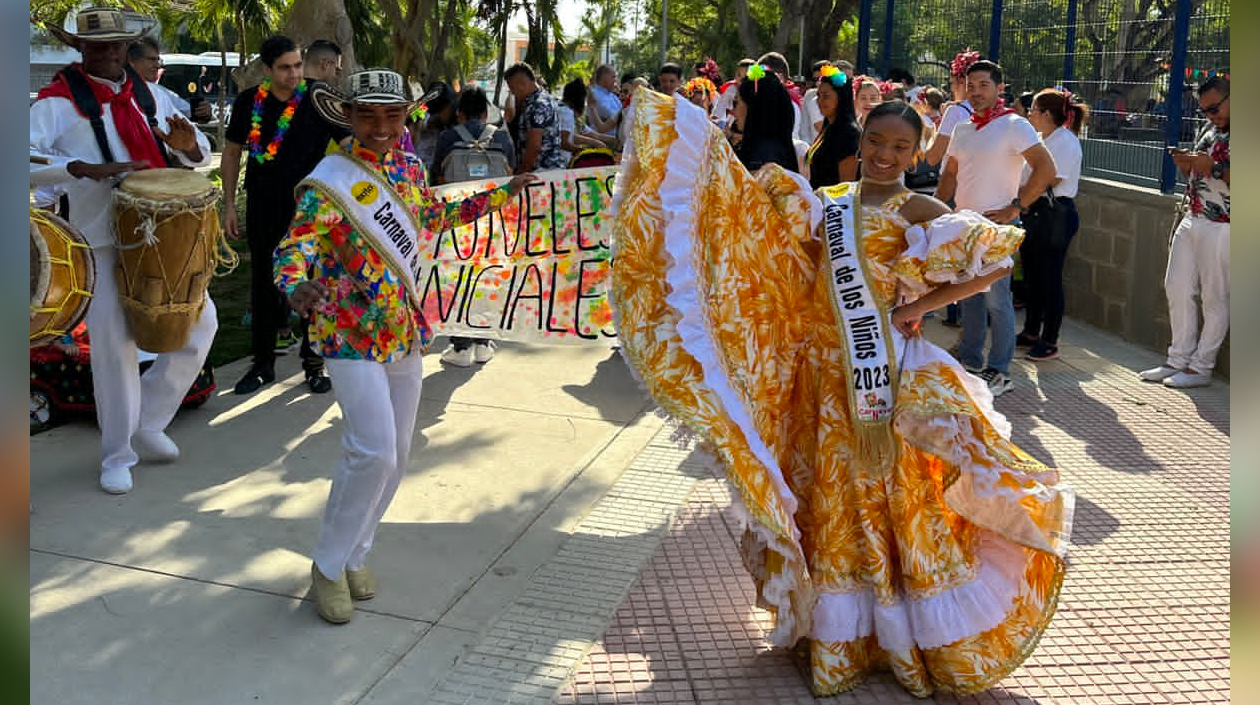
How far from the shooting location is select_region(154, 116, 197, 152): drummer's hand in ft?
19.5

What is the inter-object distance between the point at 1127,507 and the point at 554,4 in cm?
2549

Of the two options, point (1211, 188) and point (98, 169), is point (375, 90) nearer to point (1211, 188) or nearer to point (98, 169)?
point (98, 169)

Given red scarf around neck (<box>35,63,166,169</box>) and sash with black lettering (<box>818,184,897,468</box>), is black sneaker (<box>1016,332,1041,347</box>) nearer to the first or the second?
sash with black lettering (<box>818,184,897,468</box>)

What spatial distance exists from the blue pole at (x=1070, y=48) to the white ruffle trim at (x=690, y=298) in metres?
8.23

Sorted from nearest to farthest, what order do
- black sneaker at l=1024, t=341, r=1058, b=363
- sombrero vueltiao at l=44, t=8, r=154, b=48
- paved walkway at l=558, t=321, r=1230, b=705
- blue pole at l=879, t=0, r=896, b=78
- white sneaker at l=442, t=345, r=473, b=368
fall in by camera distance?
1. paved walkway at l=558, t=321, r=1230, b=705
2. sombrero vueltiao at l=44, t=8, r=154, b=48
3. white sneaker at l=442, t=345, r=473, b=368
4. black sneaker at l=1024, t=341, r=1058, b=363
5. blue pole at l=879, t=0, r=896, b=78

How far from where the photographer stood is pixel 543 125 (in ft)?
29.2

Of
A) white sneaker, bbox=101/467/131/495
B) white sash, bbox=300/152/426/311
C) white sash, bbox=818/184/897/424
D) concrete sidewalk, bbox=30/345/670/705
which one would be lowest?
concrete sidewalk, bbox=30/345/670/705

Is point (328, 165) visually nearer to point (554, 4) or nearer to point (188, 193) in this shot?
point (188, 193)

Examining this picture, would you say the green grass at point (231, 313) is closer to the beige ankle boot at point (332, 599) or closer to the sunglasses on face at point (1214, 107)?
the beige ankle boot at point (332, 599)

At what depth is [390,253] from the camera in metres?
4.28

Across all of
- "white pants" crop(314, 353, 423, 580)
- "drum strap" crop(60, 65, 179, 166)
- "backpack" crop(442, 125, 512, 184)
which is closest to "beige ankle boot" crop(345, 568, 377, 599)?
"white pants" crop(314, 353, 423, 580)

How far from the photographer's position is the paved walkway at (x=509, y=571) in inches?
156

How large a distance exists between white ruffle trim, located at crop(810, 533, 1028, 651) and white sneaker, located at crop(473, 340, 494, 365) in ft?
15.4

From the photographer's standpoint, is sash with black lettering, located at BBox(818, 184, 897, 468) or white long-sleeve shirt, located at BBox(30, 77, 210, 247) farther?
white long-sleeve shirt, located at BBox(30, 77, 210, 247)
